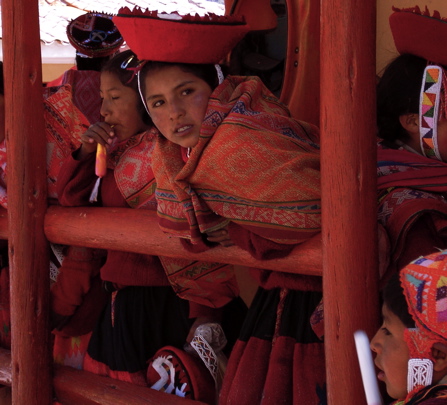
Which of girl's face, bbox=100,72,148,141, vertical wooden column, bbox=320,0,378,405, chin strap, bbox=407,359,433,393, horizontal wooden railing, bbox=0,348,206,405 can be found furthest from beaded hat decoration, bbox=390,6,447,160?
horizontal wooden railing, bbox=0,348,206,405

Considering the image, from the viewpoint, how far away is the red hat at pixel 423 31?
2221 millimetres

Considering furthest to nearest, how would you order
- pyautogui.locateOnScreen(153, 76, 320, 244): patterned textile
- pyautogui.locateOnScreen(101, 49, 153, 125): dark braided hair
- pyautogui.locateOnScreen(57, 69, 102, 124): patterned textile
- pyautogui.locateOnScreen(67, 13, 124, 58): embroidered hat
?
pyautogui.locateOnScreen(67, 13, 124, 58): embroidered hat < pyautogui.locateOnScreen(57, 69, 102, 124): patterned textile < pyautogui.locateOnScreen(101, 49, 153, 125): dark braided hair < pyautogui.locateOnScreen(153, 76, 320, 244): patterned textile

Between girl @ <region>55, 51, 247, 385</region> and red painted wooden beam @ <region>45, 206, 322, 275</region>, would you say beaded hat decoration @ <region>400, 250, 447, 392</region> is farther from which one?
girl @ <region>55, 51, 247, 385</region>

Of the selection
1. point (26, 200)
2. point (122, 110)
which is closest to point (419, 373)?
point (122, 110)

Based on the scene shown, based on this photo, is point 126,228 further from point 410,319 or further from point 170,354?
point 410,319

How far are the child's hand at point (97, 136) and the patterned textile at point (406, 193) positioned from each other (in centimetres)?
112

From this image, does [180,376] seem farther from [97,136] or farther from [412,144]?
[412,144]

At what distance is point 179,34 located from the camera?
7.52ft

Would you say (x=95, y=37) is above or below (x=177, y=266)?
above

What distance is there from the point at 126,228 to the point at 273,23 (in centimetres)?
147

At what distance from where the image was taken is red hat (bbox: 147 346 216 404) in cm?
267

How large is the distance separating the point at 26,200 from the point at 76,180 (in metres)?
0.26

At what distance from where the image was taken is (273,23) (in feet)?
11.6

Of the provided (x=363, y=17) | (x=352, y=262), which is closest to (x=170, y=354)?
(x=352, y=262)
